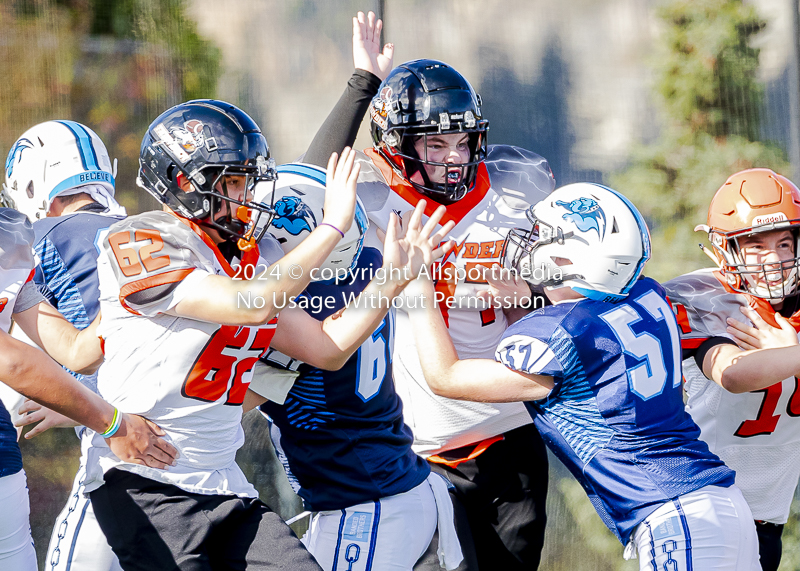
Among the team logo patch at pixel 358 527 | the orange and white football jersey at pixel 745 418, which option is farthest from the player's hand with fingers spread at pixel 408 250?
the orange and white football jersey at pixel 745 418

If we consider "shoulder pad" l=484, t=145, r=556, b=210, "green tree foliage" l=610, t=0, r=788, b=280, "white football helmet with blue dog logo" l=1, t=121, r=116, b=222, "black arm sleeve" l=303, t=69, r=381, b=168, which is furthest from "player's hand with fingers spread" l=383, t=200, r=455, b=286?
"green tree foliage" l=610, t=0, r=788, b=280

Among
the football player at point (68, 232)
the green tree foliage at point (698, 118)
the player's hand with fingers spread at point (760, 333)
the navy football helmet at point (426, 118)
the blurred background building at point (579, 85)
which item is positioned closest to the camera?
the football player at point (68, 232)

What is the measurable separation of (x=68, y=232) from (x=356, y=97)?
1.26m

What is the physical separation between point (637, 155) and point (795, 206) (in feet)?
4.79

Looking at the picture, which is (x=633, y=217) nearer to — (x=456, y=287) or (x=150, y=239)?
(x=456, y=287)

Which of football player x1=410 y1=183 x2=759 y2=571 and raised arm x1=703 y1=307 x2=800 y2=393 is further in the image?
raised arm x1=703 y1=307 x2=800 y2=393

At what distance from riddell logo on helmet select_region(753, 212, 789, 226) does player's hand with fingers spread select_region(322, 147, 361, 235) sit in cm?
156

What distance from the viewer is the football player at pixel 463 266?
3121mm

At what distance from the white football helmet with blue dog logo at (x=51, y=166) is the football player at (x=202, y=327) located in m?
1.00

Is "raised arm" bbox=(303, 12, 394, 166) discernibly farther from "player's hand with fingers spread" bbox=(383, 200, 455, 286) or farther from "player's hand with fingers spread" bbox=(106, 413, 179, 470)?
"player's hand with fingers spread" bbox=(106, 413, 179, 470)

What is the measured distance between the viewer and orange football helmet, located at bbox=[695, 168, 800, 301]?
2988 millimetres

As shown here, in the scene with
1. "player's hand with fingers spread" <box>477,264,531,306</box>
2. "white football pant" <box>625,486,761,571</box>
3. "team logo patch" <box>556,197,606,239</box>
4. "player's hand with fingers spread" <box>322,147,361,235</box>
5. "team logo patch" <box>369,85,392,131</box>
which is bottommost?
"white football pant" <box>625,486,761,571</box>

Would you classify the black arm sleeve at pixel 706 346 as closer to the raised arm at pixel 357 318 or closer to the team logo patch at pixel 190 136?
the raised arm at pixel 357 318

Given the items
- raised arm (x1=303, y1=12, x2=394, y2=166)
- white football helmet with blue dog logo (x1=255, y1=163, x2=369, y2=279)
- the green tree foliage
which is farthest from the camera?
the green tree foliage
